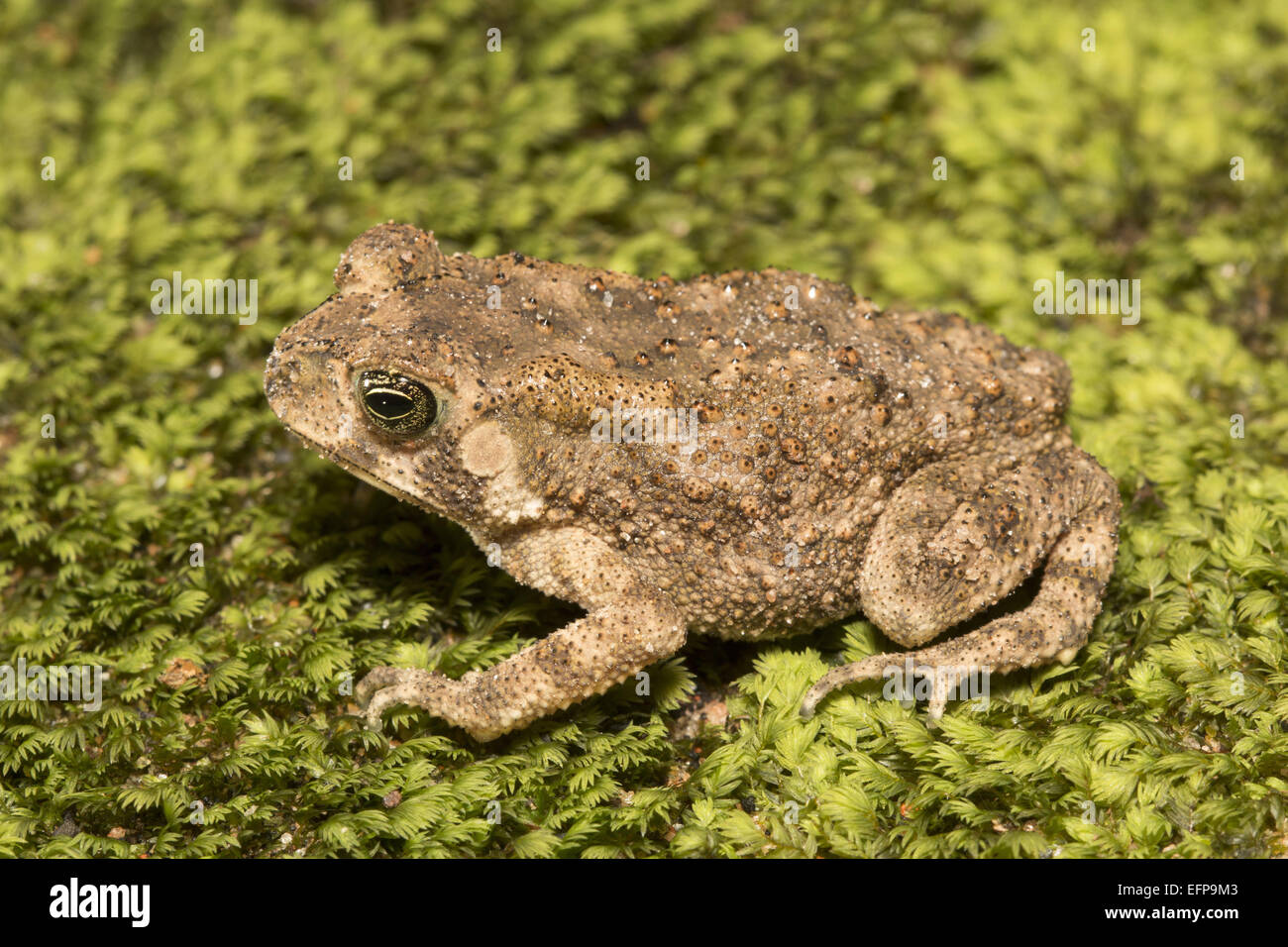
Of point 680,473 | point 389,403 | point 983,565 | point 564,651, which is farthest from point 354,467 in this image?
point 983,565

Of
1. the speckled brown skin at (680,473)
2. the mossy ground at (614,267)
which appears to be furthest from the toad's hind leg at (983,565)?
the mossy ground at (614,267)

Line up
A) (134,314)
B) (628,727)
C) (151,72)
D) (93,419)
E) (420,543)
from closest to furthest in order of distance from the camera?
1. (628,727)
2. (420,543)
3. (93,419)
4. (134,314)
5. (151,72)

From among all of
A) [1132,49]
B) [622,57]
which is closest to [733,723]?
[622,57]

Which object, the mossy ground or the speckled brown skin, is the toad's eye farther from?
the mossy ground

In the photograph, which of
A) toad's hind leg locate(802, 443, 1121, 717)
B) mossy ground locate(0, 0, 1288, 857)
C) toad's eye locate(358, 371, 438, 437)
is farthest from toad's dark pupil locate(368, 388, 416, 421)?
toad's hind leg locate(802, 443, 1121, 717)

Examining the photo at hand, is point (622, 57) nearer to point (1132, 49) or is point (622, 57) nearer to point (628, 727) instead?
point (1132, 49)

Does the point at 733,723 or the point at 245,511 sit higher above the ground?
the point at 245,511

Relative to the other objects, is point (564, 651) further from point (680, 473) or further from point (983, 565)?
point (983, 565)
